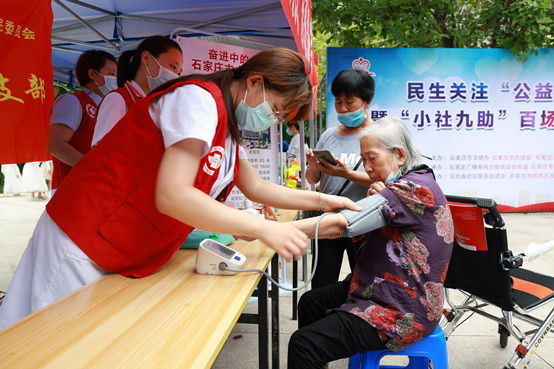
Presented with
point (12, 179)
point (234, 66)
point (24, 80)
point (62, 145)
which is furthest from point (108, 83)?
point (12, 179)

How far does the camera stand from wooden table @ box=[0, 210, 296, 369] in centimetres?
80

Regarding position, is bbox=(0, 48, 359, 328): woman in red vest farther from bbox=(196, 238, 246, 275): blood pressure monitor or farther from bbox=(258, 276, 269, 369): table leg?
bbox=(258, 276, 269, 369): table leg

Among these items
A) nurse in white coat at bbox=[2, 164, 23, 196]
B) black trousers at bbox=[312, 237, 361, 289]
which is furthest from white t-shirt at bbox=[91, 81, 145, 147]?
nurse in white coat at bbox=[2, 164, 23, 196]

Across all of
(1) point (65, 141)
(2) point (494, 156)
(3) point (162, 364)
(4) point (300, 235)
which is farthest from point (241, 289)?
(2) point (494, 156)

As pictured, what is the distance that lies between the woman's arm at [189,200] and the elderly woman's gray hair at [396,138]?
0.86m

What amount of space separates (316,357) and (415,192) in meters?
0.70

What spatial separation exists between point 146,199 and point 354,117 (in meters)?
1.69

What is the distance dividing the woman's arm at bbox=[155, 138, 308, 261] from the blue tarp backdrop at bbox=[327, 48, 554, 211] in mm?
6412

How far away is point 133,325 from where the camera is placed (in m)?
0.95

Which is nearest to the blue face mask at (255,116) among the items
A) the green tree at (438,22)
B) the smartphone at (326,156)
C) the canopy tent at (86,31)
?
the canopy tent at (86,31)

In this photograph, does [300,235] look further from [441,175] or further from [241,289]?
[441,175]

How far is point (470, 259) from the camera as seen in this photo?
6.93 feet

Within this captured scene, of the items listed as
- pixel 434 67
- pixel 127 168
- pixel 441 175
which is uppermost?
pixel 434 67

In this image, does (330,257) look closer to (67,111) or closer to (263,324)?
(263,324)
